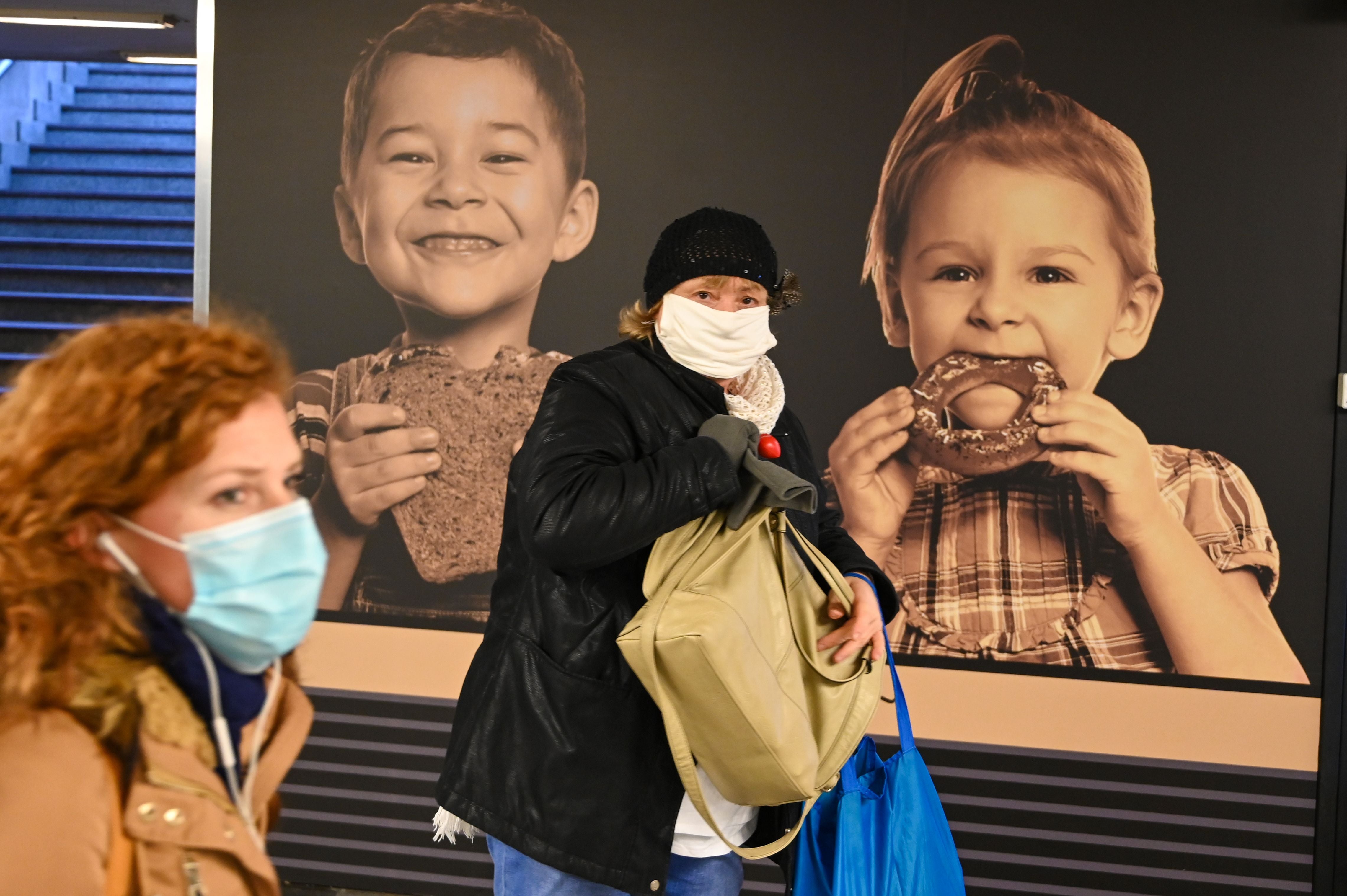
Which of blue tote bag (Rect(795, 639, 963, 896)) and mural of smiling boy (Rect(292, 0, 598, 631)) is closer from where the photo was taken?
blue tote bag (Rect(795, 639, 963, 896))

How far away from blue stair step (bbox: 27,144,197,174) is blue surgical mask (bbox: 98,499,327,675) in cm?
655

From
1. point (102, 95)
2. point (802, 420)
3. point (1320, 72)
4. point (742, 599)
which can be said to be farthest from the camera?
point (102, 95)

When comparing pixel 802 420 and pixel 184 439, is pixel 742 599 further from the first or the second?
pixel 802 420

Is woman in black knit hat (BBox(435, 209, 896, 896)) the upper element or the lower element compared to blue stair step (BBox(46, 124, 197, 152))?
lower

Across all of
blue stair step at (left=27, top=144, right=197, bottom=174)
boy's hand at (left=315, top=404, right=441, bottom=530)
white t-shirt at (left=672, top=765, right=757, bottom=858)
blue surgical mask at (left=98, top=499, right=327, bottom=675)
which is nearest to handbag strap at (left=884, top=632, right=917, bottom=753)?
white t-shirt at (left=672, top=765, right=757, bottom=858)

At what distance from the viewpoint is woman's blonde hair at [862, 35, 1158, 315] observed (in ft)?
9.58

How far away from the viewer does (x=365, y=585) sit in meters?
3.24

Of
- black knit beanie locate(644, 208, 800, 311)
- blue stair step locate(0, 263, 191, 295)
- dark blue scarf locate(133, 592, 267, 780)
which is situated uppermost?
blue stair step locate(0, 263, 191, 295)

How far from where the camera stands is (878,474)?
3.03 metres

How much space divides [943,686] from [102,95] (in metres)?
7.15

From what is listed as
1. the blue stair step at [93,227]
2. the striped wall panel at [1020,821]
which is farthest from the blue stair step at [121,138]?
the striped wall panel at [1020,821]

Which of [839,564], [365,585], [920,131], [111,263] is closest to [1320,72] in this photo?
[920,131]

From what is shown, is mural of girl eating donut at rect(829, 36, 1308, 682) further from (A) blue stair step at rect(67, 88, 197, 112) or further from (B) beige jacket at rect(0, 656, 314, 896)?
(A) blue stair step at rect(67, 88, 197, 112)

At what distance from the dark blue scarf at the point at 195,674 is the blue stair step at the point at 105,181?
6300 mm
